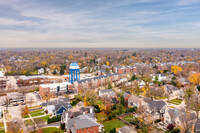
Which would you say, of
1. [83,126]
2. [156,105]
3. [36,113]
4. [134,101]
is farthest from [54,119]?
[156,105]

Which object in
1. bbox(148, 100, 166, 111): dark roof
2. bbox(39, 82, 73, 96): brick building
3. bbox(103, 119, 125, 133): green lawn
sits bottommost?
bbox(103, 119, 125, 133): green lawn

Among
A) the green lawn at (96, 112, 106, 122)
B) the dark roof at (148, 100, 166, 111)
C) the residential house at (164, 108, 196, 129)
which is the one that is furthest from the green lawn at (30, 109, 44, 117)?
the residential house at (164, 108, 196, 129)

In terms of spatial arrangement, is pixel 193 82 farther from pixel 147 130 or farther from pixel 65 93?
pixel 65 93

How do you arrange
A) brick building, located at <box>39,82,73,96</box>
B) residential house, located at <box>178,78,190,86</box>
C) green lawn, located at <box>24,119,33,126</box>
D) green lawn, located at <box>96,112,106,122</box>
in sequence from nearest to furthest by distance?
green lawn, located at <box>24,119,33,126</box>, green lawn, located at <box>96,112,106,122</box>, brick building, located at <box>39,82,73,96</box>, residential house, located at <box>178,78,190,86</box>

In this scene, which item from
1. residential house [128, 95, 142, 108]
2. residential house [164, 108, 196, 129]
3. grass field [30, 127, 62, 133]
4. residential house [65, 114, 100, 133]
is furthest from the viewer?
residential house [128, 95, 142, 108]

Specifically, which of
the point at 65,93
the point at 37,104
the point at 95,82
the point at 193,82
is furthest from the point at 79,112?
the point at 193,82

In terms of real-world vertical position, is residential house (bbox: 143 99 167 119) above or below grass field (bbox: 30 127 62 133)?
above

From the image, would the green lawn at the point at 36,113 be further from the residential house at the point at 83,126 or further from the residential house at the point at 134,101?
the residential house at the point at 134,101

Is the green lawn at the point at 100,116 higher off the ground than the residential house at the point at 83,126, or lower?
lower

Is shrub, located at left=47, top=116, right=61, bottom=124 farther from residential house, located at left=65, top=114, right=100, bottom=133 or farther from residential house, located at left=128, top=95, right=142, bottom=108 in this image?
residential house, located at left=128, top=95, right=142, bottom=108

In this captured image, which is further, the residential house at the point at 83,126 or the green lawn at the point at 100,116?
the green lawn at the point at 100,116

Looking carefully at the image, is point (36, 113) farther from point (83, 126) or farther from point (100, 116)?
point (83, 126)

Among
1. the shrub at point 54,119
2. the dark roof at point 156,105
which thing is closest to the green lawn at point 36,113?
the shrub at point 54,119
